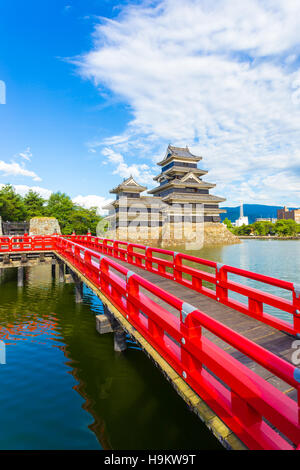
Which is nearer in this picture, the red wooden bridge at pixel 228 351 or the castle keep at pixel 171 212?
the red wooden bridge at pixel 228 351

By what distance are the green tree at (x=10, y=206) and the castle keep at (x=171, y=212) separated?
15318mm

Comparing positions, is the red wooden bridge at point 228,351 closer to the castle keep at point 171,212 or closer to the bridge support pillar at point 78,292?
the bridge support pillar at point 78,292

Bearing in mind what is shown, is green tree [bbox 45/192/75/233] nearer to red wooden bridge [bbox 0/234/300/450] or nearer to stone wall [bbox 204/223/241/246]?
stone wall [bbox 204/223/241/246]

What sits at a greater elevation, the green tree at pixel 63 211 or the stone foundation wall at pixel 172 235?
the green tree at pixel 63 211

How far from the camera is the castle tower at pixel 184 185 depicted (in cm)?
4211

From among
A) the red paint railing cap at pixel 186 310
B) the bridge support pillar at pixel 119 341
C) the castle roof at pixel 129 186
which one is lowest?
the bridge support pillar at pixel 119 341

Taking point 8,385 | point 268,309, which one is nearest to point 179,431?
point 8,385

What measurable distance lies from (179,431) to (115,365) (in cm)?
231

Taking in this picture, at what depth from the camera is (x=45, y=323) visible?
835cm

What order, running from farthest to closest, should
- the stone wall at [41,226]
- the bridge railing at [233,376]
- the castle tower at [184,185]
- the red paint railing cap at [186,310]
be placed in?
1. the castle tower at [184,185]
2. the stone wall at [41,226]
3. the red paint railing cap at [186,310]
4. the bridge railing at [233,376]

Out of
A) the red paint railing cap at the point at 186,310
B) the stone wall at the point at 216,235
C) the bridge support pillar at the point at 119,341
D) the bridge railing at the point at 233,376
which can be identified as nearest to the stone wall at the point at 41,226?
the stone wall at the point at 216,235

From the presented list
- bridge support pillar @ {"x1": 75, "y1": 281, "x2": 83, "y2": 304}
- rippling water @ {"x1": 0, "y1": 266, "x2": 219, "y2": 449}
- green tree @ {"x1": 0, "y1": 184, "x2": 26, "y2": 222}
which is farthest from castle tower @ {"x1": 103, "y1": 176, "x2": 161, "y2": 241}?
rippling water @ {"x1": 0, "y1": 266, "x2": 219, "y2": 449}
